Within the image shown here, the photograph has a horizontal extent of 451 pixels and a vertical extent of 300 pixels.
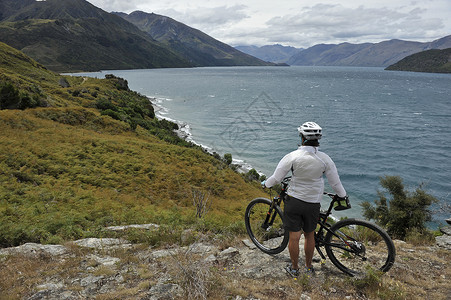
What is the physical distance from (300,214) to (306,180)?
0.75 meters

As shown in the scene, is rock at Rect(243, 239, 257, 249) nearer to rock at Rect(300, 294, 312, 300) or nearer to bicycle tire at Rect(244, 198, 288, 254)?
bicycle tire at Rect(244, 198, 288, 254)

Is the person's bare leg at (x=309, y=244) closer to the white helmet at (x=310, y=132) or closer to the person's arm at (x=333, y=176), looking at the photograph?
the person's arm at (x=333, y=176)

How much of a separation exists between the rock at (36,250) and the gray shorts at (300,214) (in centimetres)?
630

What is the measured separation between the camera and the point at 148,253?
22.8ft

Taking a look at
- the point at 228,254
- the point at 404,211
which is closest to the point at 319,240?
the point at 228,254

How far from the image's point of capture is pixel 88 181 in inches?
719

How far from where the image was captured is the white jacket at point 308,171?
488 cm

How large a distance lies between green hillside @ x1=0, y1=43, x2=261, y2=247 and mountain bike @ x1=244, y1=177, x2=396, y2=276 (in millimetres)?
1277

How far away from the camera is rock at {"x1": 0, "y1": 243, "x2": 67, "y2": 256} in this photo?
6.70m

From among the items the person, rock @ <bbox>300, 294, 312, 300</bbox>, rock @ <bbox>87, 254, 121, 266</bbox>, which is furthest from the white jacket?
rock @ <bbox>87, 254, 121, 266</bbox>

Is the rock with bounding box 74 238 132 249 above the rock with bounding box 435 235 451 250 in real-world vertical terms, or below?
below

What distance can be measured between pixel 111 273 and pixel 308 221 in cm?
459

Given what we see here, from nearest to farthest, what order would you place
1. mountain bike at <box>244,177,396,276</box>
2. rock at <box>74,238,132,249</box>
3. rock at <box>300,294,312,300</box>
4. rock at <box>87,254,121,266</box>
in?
rock at <box>300,294,312,300</box> < mountain bike at <box>244,177,396,276</box> < rock at <box>87,254,121,266</box> < rock at <box>74,238,132,249</box>

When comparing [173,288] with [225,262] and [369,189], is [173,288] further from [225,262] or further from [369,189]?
[369,189]
